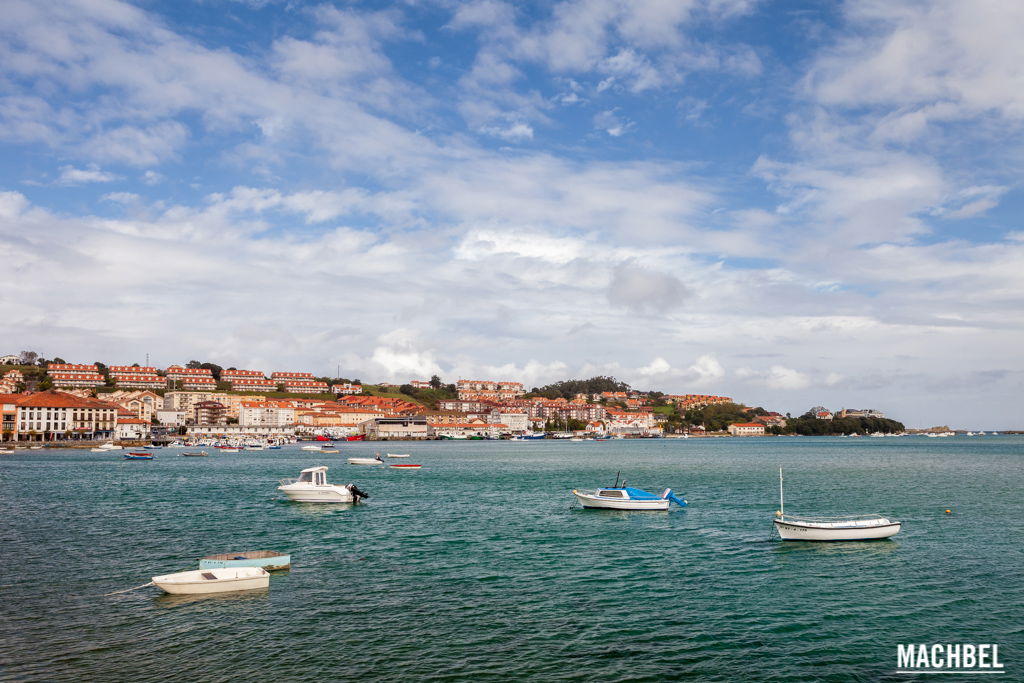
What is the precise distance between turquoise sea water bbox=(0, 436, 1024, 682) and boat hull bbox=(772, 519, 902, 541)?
57cm

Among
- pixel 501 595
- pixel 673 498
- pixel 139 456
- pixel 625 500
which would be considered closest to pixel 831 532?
pixel 625 500

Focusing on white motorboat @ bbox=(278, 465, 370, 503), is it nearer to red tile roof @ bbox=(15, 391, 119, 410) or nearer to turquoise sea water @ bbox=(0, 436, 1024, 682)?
turquoise sea water @ bbox=(0, 436, 1024, 682)

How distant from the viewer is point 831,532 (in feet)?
102

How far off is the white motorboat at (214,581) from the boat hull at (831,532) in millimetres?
21543

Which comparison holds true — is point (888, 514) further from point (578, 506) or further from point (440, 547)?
point (440, 547)

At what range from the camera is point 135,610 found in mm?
19812

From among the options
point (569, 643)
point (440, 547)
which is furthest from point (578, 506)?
point (569, 643)

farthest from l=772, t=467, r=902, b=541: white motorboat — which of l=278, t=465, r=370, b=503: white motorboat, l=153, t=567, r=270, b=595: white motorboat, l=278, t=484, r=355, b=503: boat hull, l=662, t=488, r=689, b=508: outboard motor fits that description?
l=278, t=484, r=355, b=503: boat hull

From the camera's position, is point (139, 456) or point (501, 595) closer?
point (501, 595)

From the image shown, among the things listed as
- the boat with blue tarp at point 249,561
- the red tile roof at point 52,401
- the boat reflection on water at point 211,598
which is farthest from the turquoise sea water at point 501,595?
the red tile roof at point 52,401

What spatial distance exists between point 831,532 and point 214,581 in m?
25.0

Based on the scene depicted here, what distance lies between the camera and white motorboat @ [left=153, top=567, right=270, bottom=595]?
70.1ft

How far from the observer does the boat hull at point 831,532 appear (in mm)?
30672

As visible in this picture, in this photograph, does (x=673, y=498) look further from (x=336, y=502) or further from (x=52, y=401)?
(x=52, y=401)
